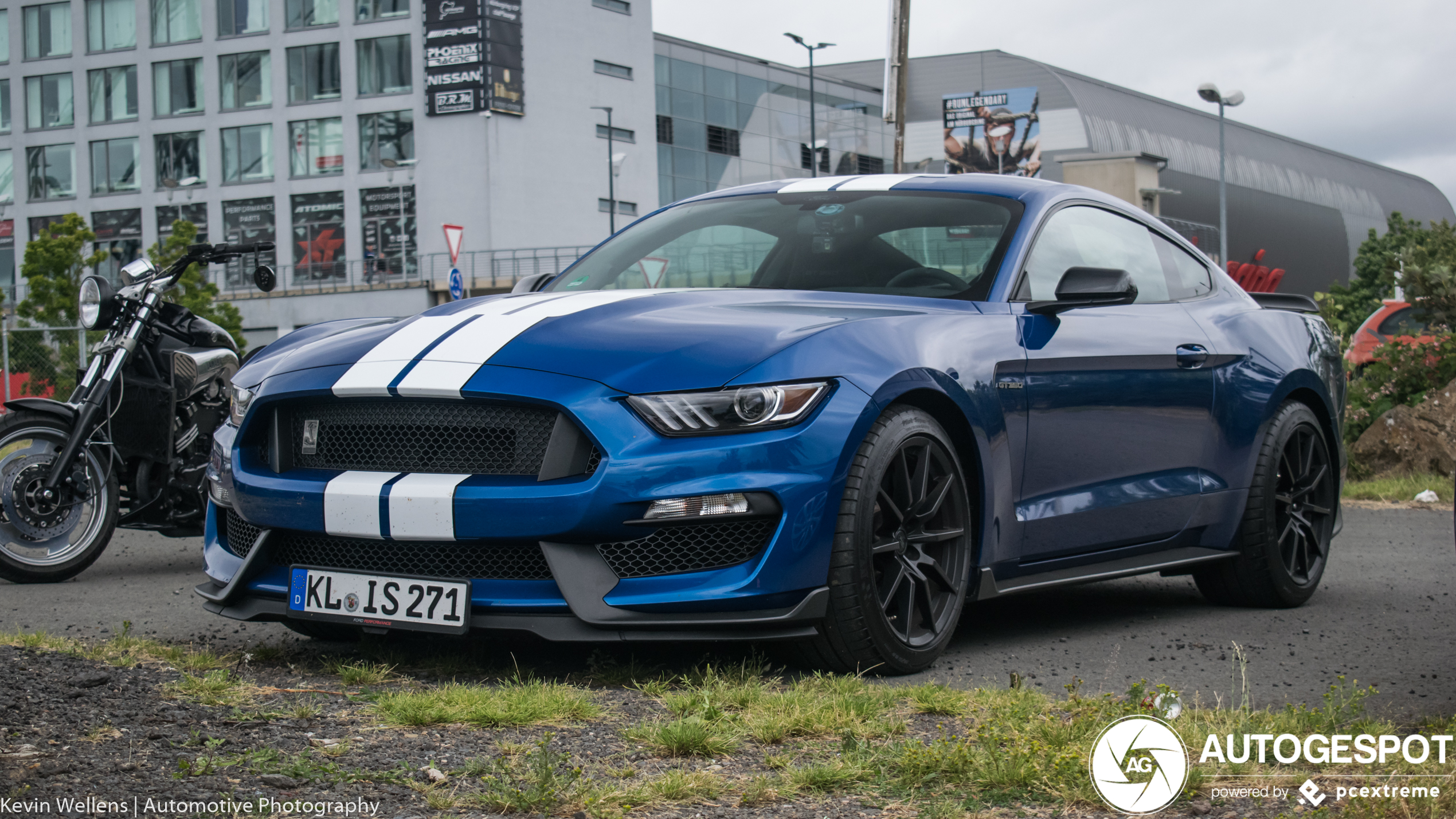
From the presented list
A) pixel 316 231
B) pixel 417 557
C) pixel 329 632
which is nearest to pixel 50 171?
pixel 316 231

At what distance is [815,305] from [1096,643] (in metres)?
1.52

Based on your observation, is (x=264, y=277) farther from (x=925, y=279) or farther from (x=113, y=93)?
(x=113, y=93)

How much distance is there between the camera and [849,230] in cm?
521

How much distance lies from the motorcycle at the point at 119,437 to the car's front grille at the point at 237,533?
2.21 metres

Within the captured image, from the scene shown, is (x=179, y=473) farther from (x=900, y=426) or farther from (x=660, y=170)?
(x=660, y=170)

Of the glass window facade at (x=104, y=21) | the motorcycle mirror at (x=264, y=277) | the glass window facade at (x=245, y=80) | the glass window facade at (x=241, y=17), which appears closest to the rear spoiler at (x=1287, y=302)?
the motorcycle mirror at (x=264, y=277)

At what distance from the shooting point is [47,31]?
5812 centimetres

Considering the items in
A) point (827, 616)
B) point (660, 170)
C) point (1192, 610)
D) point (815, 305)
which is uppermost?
point (660, 170)

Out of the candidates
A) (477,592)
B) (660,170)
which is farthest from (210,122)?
(477,592)

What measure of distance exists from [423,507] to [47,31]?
61.3m

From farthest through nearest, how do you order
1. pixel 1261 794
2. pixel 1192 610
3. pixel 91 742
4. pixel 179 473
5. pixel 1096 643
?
pixel 179 473
pixel 1192 610
pixel 1096 643
pixel 91 742
pixel 1261 794

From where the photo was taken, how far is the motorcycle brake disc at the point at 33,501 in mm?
6828

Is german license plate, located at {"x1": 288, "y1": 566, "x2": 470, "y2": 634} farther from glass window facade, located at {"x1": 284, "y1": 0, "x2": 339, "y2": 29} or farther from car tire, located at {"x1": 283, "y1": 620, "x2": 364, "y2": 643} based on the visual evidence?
glass window facade, located at {"x1": 284, "y1": 0, "x2": 339, "y2": 29}

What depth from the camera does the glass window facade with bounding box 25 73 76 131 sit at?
5769cm
